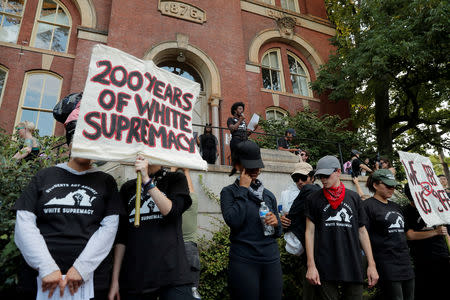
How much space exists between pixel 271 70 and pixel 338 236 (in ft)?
41.2

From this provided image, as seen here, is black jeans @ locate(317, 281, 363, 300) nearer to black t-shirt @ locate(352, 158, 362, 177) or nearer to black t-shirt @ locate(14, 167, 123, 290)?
black t-shirt @ locate(14, 167, 123, 290)

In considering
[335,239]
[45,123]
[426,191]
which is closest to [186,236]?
[335,239]

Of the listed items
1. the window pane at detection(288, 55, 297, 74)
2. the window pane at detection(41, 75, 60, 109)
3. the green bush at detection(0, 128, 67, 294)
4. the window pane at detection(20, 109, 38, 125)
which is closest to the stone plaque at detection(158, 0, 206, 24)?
the window pane at detection(41, 75, 60, 109)

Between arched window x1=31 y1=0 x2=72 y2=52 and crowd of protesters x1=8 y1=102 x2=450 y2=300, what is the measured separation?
33.9ft

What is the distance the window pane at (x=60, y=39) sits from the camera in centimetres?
1058

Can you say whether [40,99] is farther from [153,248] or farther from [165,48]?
[153,248]

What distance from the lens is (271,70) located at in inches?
563

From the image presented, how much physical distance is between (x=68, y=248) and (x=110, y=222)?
1.03 ft

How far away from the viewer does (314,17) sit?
15.4 metres

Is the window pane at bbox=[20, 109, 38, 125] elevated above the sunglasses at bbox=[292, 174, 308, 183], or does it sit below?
above

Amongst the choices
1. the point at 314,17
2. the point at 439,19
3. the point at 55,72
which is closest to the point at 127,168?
the point at 55,72

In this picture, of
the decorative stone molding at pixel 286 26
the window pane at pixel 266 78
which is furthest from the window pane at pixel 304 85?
the decorative stone molding at pixel 286 26

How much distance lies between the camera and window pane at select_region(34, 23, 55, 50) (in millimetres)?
10352

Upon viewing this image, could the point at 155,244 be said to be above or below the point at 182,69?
below
